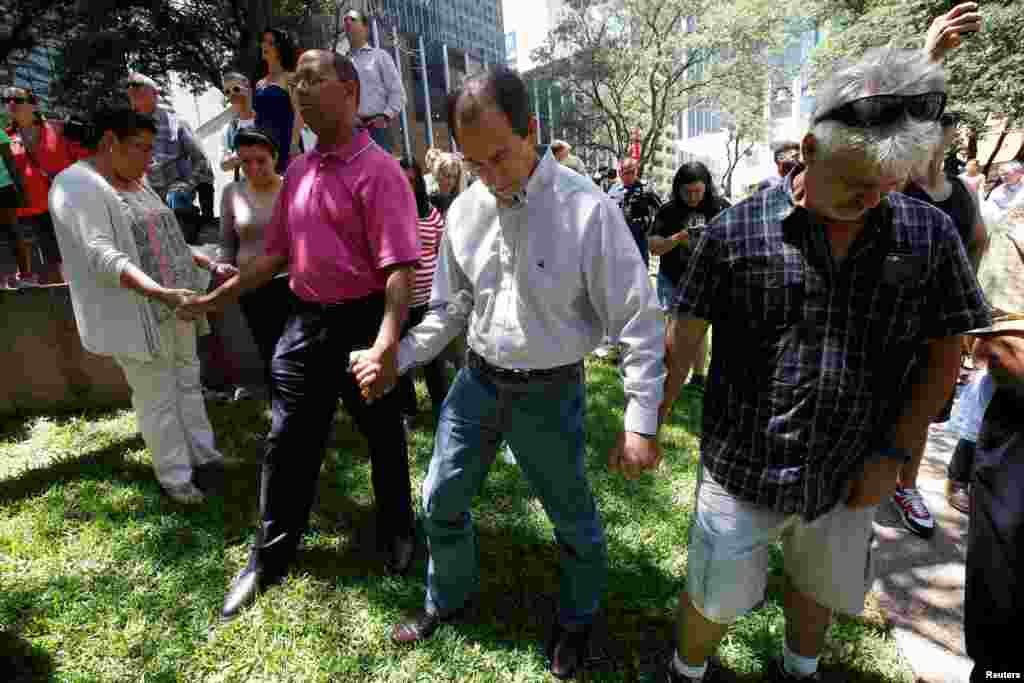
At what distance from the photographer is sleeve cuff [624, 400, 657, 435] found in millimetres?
1725

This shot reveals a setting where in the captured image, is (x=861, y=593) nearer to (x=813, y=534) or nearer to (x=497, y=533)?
(x=813, y=534)

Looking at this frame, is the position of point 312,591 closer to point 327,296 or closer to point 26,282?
point 327,296

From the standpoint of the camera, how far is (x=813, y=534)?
175 cm

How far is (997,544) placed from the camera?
1.46m

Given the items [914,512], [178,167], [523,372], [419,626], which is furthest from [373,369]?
[178,167]

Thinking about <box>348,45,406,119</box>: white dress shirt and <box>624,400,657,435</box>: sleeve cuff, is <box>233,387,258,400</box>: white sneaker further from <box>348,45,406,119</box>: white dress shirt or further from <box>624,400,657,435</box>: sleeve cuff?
<box>624,400,657,435</box>: sleeve cuff

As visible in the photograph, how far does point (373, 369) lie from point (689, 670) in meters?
1.52

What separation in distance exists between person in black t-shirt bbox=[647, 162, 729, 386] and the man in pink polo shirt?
2.72m

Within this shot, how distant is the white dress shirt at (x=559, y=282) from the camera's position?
1731 mm

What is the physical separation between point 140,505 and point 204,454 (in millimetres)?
479

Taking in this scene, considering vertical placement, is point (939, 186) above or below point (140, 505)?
above

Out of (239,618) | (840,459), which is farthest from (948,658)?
(239,618)

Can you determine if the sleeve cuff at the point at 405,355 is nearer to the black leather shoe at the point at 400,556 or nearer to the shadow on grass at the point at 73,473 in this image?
the black leather shoe at the point at 400,556

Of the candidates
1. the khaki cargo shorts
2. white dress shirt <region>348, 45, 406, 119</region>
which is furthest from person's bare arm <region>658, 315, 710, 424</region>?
white dress shirt <region>348, 45, 406, 119</region>
